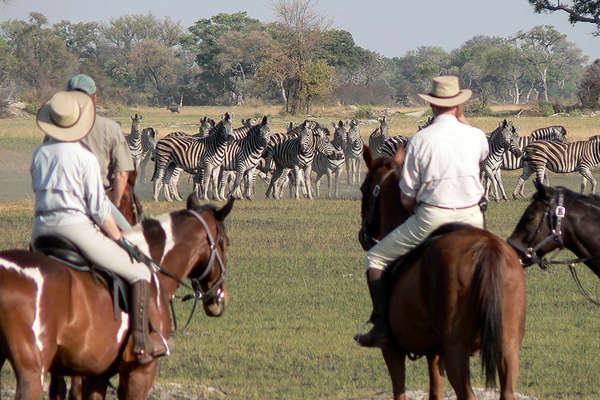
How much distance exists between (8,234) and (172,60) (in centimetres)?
9775

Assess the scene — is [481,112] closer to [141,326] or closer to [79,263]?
[141,326]

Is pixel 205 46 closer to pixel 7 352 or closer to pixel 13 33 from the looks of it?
pixel 13 33

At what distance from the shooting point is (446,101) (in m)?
6.56

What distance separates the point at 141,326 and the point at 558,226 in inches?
122

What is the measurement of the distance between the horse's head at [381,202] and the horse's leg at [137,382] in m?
1.94

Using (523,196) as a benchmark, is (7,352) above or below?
above

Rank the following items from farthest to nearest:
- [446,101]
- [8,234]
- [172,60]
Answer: [172,60] < [8,234] < [446,101]

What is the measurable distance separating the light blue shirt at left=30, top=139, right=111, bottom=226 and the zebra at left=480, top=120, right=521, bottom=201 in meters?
20.7

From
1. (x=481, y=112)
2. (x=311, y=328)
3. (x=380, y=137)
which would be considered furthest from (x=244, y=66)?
(x=311, y=328)

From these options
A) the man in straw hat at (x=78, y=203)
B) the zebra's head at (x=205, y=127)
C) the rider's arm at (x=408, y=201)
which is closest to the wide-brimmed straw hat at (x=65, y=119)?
the man in straw hat at (x=78, y=203)

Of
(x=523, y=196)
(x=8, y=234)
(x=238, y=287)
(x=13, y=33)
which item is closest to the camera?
(x=238, y=287)

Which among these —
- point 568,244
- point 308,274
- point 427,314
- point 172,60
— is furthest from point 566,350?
point 172,60

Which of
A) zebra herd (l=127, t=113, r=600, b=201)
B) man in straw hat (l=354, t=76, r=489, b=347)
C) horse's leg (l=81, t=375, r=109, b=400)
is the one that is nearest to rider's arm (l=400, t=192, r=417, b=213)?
man in straw hat (l=354, t=76, r=489, b=347)

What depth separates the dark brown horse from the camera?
7.30m
